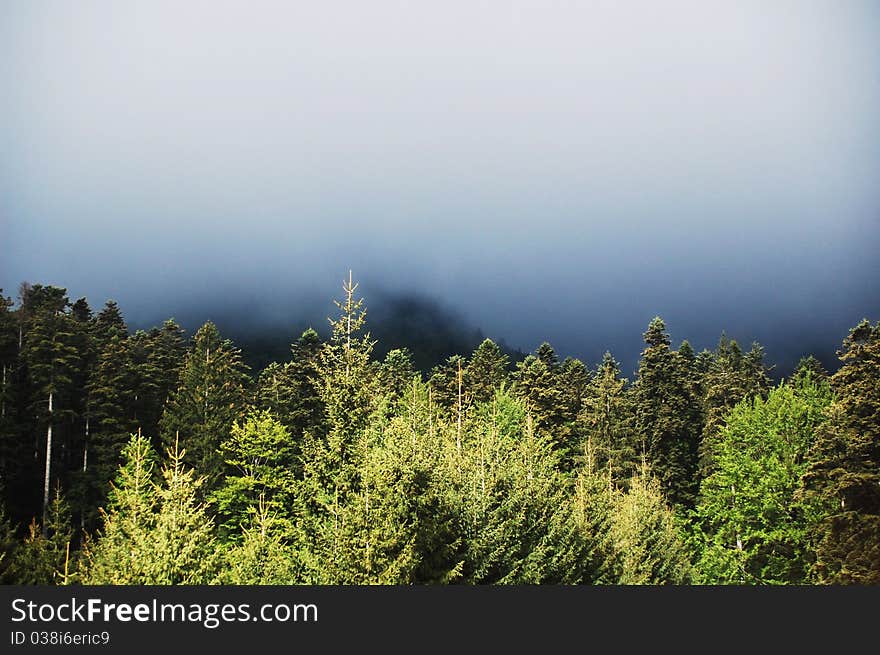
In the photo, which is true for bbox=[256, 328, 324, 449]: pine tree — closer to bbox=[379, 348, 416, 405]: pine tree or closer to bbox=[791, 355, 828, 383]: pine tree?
bbox=[379, 348, 416, 405]: pine tree

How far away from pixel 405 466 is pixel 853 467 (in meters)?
24.6

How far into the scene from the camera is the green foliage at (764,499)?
4194 cm

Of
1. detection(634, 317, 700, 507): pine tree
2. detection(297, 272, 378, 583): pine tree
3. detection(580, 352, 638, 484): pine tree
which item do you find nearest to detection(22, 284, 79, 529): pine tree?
detection(297, 272, 378, 583): pine tree

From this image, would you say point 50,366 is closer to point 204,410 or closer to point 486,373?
point 204,410

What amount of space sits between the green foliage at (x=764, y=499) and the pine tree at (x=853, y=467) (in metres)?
6.60

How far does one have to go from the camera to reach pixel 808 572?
39.2 metres

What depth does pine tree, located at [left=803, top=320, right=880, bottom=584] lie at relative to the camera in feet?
99.1

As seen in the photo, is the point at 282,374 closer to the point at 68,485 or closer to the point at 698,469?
the point at 68,485

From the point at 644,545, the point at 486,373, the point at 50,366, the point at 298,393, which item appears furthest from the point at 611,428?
the point at 50,366

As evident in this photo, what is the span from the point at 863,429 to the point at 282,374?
169 feet

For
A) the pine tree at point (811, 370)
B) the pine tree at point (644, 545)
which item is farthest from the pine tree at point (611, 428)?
the pine tree at point (811, 370)

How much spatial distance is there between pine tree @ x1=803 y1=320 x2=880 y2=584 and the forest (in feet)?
0.37

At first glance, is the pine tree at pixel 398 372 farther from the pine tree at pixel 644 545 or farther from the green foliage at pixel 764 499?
the green foliage at pixel 764 499

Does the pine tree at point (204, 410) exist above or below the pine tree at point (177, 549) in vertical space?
above
